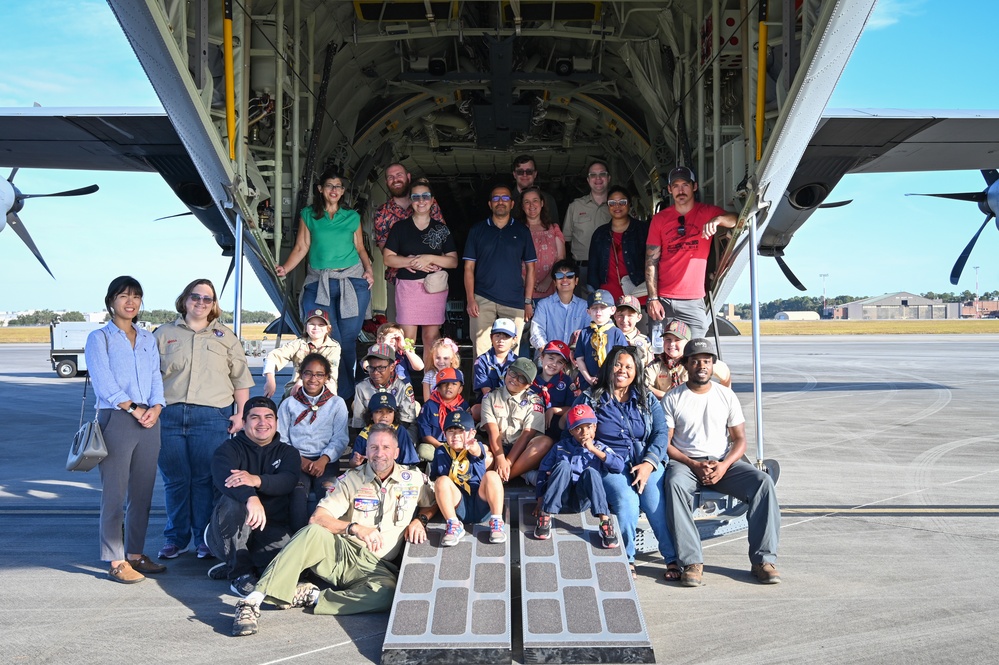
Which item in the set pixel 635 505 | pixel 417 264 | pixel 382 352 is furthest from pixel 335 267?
pixel 635 505

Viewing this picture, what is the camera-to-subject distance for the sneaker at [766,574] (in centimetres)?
477

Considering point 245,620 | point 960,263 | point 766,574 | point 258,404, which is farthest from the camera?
point 960,263

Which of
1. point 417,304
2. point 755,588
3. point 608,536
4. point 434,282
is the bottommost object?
point 755,588

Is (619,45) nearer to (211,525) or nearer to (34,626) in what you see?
(211,525)

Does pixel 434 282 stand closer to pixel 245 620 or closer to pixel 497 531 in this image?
pixel 497 531

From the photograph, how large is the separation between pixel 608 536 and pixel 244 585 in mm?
2035

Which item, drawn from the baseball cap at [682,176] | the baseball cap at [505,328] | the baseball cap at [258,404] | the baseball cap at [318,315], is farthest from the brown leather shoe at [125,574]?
the baseball cap at [682,176]

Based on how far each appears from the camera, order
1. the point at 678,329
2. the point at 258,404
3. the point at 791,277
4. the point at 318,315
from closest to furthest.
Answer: the point at 258,404 < the point at 318,315 < the point at 678,329 < the point at 791,277

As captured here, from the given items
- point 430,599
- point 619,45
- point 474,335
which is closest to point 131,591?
point 430,599

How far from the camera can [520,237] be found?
668 cm

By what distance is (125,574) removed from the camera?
4.84m

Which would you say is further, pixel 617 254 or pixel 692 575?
pixel 617 254

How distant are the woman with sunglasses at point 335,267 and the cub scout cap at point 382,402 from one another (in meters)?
1.73

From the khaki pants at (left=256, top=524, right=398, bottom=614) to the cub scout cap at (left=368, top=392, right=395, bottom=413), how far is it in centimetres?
88
